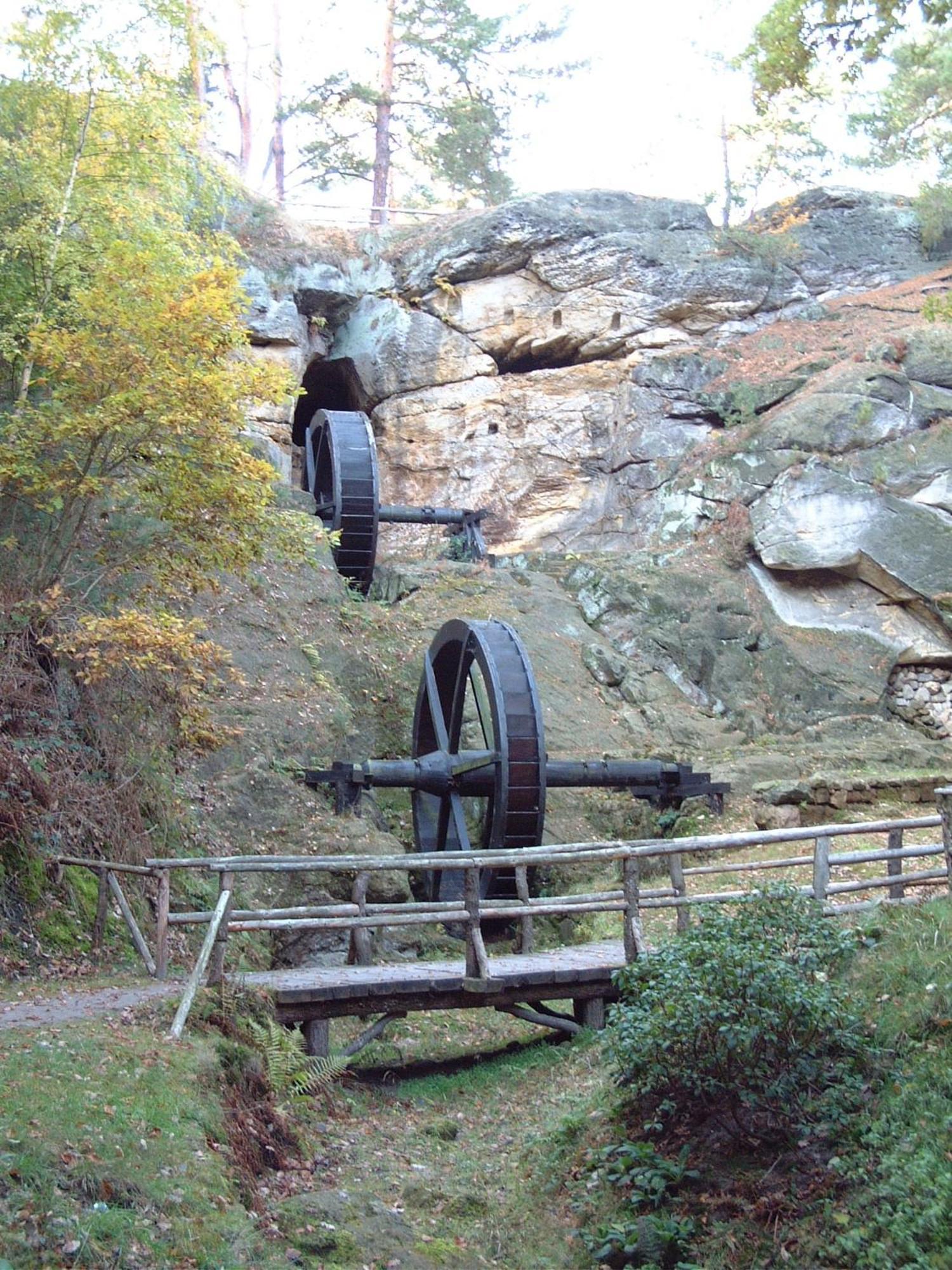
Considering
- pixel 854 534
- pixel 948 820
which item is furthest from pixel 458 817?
pixel 854 534

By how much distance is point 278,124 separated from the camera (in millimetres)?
30969

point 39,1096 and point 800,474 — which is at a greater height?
point 800,474

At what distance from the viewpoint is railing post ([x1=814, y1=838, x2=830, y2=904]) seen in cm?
798

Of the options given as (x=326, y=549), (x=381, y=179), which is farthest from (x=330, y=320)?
(x=326, y=549)

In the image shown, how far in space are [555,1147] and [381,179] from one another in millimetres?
27453

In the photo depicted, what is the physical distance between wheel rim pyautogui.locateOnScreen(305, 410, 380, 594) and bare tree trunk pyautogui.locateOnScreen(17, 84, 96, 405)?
27.7 ft

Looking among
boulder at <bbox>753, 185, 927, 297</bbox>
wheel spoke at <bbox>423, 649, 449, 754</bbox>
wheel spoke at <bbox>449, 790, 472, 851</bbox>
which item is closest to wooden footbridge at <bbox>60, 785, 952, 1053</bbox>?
wheel spoke at <bbox>449, 790, 472, 851</bbox>

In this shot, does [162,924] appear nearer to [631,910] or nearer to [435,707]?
[631,910]

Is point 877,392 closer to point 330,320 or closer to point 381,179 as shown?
point 330,320

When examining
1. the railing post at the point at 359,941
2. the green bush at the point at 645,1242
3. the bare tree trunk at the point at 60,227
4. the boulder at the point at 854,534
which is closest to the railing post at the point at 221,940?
the railing post at the point at 359,941

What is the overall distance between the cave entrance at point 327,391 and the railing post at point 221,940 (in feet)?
61.3

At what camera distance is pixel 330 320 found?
25.2 m

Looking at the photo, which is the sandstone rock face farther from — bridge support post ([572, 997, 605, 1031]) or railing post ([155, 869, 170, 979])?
railing post ([155, 869, 170, 979])

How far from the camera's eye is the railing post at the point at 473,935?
25.8ft
